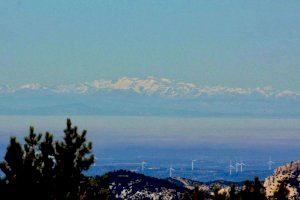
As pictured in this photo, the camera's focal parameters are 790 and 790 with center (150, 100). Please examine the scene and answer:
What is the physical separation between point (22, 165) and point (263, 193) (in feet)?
55.4

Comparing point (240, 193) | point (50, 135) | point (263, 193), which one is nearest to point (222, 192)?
point (240, 193)

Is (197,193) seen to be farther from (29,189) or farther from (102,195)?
(29,189)

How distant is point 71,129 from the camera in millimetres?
39406

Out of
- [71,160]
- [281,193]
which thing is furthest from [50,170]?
[281,193]

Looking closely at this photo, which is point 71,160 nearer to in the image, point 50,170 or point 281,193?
point 50,170

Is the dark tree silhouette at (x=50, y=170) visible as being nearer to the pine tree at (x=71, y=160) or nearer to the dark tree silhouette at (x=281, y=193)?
the pine tree at (x=71, y=160)

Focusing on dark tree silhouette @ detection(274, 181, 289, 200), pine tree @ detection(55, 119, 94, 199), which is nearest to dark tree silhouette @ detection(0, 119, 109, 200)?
pine tree @ detection(55, 119, 94, 199)

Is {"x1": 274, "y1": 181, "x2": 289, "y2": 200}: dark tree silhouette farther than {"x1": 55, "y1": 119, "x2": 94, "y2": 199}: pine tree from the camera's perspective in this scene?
Yes

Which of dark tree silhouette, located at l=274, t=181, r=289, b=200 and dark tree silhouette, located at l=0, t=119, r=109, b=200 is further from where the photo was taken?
dark tree silhouette, located at l=274, t=181, r=289, b=200

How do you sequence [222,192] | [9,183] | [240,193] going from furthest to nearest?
1. [240,193]
2. [222,192]
3. [9,183]

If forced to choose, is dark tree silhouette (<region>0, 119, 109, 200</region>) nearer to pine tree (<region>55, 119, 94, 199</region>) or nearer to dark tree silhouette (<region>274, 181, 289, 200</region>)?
pine tree (<region>55, 119, 94, 199</region>)

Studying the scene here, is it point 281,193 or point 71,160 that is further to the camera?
point 281,193

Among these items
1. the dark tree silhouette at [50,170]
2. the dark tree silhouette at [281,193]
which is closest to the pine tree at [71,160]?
the dark tree silhouette at [50,170]

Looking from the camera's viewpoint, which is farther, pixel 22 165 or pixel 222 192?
pixel 222 192
